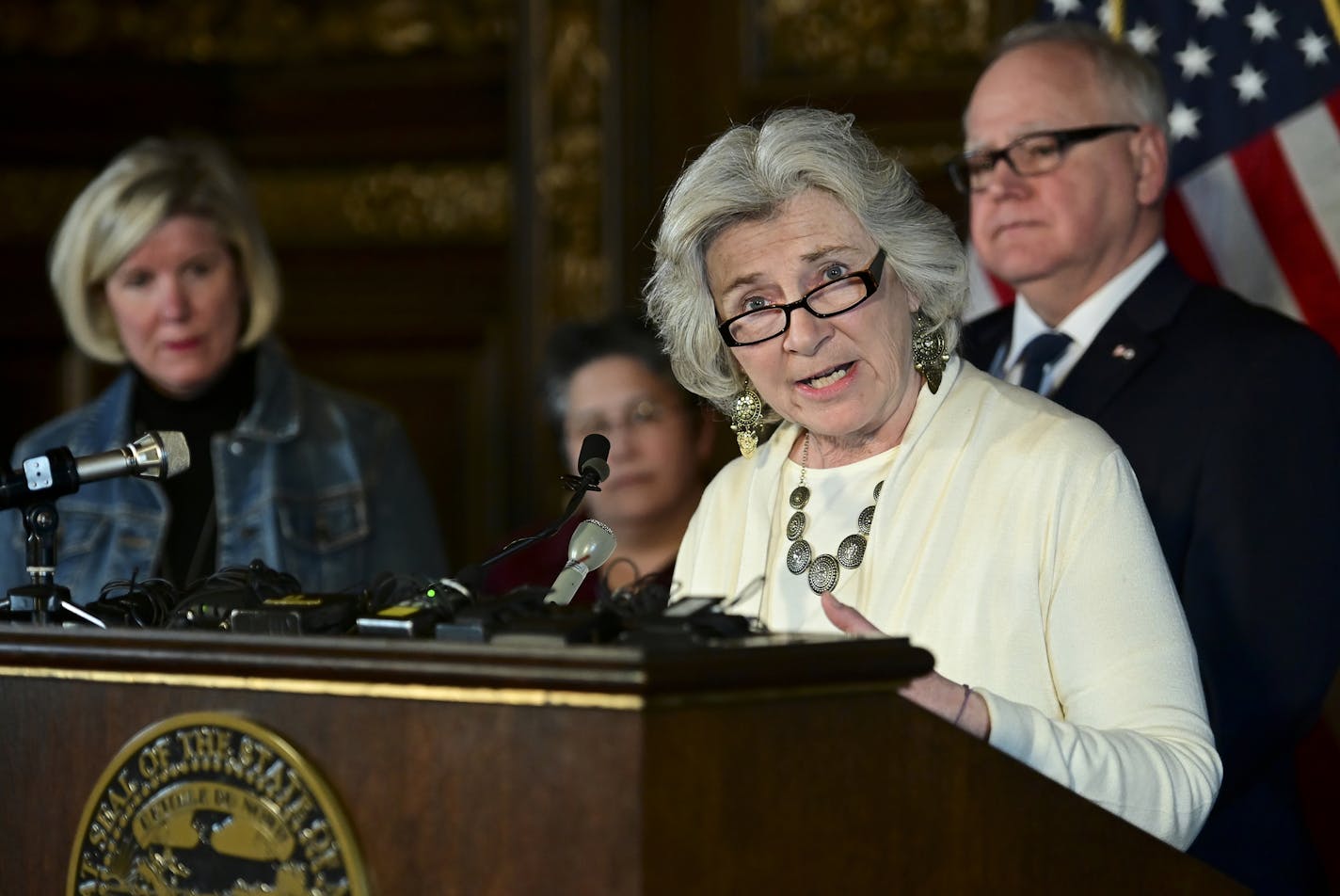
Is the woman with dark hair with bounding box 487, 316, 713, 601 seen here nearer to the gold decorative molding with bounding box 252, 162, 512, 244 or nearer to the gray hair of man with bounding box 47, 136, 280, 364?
the gray hair of man with bounding box 47, 136, 280, 364

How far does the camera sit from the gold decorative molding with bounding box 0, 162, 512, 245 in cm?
529

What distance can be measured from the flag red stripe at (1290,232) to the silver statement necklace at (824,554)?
5.15 feet

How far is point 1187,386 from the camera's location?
2.50 m

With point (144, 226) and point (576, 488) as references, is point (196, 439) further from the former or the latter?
point (576, 488)

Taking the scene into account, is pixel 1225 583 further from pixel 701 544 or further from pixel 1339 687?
pixel 1339 687

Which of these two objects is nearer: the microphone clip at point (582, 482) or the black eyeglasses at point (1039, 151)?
the microphone clip at point (582, 482)

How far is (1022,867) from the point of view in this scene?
1.46 meters

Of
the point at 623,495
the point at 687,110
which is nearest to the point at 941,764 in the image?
the point at 623,495

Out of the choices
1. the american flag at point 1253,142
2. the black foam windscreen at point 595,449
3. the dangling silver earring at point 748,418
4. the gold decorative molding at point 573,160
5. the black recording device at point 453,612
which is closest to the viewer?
the black recording device at point 453,612

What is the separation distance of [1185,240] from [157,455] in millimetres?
2127

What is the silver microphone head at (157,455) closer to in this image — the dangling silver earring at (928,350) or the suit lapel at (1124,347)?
the dangling silver earring at (928,350)

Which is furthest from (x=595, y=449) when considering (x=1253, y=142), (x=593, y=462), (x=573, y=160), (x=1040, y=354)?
(x=573, y=160)

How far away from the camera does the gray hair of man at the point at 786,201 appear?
6.39 ft

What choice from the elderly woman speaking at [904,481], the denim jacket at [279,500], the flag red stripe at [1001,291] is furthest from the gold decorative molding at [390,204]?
the elderly woman speaking at [904,481]
